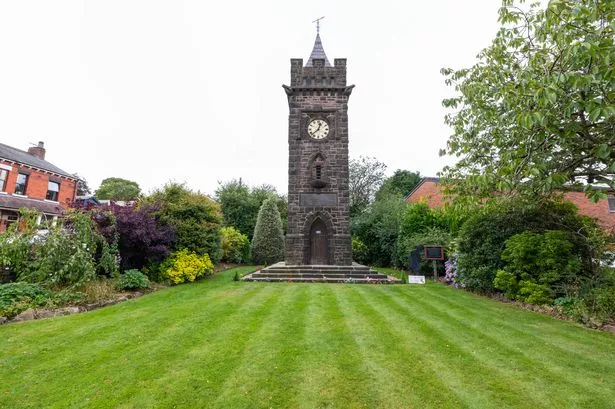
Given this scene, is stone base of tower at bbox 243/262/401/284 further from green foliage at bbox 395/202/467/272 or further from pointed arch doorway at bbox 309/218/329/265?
green foliage at bbox 395/202/467/272

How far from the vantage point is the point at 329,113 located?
54.8ft

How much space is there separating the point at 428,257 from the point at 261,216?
39.8 ft

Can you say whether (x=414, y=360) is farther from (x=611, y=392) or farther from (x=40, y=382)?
(x=40, y=382)

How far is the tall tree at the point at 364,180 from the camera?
111ft

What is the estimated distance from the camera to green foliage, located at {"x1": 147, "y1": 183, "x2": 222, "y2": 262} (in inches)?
506

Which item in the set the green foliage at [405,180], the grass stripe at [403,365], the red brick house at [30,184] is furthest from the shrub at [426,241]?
the green foliage at [405,180]

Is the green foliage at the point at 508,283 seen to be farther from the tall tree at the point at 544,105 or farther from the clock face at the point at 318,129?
the clock face at the point at 318,129

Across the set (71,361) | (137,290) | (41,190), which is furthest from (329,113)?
(41,190)

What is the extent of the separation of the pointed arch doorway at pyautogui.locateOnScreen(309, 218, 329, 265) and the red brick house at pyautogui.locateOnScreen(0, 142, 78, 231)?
15212 mm

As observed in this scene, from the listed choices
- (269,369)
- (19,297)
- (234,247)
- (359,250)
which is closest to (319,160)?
(359,250)

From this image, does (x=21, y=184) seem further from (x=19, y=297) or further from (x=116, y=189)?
(x=116, y=189)

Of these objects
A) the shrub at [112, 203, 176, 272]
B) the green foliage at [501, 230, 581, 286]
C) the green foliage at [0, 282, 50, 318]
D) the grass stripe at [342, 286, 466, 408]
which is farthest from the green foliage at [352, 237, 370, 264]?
the green foliage at [0, 282, 50, 318]

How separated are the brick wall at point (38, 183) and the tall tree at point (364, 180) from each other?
24.6 m

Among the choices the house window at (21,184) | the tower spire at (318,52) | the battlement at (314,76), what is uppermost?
the tower spire at (318,52)
